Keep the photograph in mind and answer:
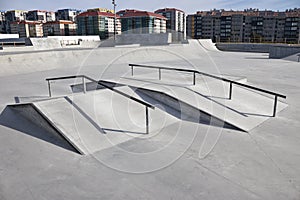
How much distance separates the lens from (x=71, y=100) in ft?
20.9

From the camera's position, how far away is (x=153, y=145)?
4.99m

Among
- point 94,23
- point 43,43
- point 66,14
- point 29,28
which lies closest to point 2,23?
point 29,28

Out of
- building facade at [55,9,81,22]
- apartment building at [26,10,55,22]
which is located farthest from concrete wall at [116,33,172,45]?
building facade at [55,9,81,22]

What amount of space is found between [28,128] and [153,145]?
3.10 m

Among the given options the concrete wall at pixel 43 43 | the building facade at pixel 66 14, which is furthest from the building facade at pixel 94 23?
the building facade at pixel 66 14

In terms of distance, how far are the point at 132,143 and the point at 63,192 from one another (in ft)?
6.40

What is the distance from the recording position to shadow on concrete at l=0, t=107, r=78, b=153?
5.00m

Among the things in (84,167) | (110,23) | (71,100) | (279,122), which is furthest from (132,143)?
(110,23)

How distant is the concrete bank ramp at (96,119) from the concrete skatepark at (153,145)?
2cm

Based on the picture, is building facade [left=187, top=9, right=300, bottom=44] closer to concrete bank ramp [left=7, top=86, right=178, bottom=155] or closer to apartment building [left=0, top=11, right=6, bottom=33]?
concrete bank ramp [left=7, top=86, right=178, bottom=155]

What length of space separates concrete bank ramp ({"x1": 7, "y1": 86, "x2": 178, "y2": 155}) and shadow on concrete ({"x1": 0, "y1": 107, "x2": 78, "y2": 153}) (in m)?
0.14

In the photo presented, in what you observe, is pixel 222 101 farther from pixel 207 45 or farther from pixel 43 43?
pixel 207 45

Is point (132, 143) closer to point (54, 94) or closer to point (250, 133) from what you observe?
point (250, 133)

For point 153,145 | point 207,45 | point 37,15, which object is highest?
point 37,15
